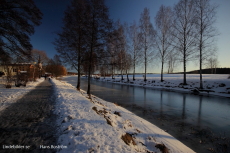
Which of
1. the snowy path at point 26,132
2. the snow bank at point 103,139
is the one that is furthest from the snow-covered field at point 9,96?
the snow bank at point 103,139

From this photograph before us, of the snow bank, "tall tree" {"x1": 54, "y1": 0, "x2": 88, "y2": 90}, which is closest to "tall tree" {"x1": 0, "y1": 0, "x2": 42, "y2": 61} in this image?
"tall tree" {"x1": 54, "y1": 0, "x2": 88, "y2": 90}

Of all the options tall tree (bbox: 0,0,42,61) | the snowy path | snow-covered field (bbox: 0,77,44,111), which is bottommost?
the snowy path

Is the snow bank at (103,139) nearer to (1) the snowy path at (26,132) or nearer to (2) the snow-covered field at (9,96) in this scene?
(1) the snowy path at (26,132)

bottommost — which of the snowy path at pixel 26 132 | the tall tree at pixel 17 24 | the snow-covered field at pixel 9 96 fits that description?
the snowy path at pixel 26 132

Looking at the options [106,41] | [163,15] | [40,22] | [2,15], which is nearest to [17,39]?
[2,15]

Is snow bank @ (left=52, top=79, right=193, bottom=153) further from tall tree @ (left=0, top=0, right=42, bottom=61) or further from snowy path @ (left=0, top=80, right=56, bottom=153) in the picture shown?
tall tree @ (left=0, top=0, right=42, bottom=61)

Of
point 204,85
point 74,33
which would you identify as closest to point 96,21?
point 74,33

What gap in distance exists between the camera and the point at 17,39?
7.77 m

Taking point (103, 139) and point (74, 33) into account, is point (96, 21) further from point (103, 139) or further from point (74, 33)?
point (103, 139)

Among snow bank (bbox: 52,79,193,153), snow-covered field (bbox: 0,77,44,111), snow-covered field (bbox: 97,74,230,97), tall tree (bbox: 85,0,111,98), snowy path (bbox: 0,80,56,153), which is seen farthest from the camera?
snow-covered field (bbox: 97,74,230,97)

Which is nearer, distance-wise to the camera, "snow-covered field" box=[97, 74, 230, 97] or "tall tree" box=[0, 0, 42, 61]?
"tall tree" box=[0, 0, 42, 61]

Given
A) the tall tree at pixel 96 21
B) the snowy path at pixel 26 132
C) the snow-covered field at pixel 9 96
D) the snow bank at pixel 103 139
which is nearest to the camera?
the snow bank at pixel 103 139

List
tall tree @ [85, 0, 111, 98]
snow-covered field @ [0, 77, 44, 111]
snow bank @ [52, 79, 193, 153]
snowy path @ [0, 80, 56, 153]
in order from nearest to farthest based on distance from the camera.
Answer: snow bank @ [52, 79, 193, 153] < snowy path @ [0, 80, 56, 153] < snow-covered field @ [0, 77, 44, 111] < tall tree @ [85, 0, 111, 98]

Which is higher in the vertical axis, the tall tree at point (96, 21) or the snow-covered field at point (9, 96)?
the tall tree at point (96, 21)
